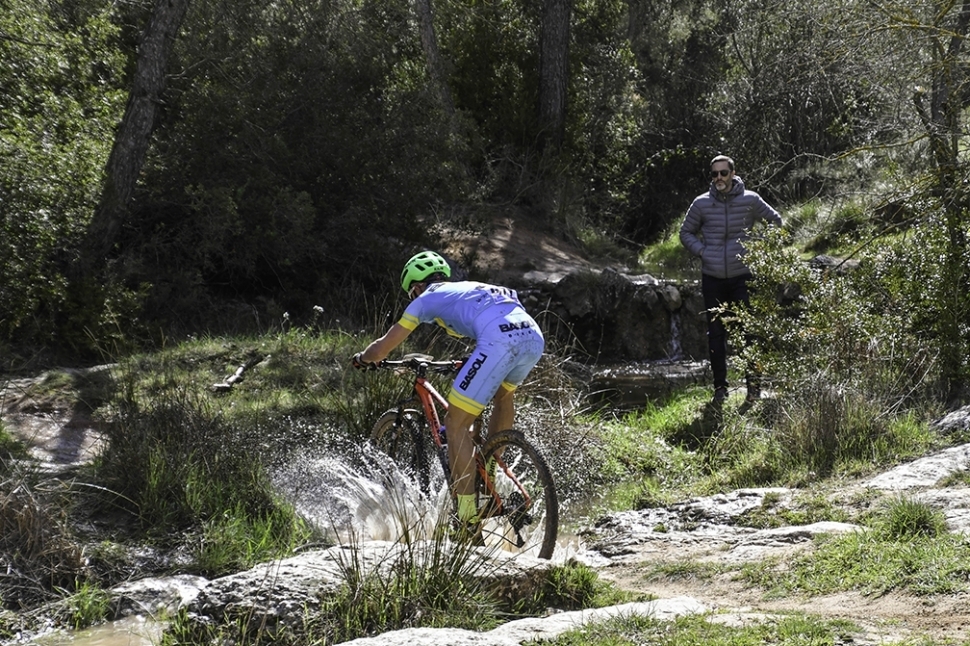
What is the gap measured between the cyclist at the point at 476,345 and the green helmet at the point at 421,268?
0.09 meters

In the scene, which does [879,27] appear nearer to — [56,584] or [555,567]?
[555,567]

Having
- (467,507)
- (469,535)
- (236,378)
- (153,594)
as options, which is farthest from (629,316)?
(153,594)

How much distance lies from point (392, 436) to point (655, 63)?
67.4 ft

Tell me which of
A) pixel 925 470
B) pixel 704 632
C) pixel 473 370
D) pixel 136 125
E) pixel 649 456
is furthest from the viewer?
pixel 136 125

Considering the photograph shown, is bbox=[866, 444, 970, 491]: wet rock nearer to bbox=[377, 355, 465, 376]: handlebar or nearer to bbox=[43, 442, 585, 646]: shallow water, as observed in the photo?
bbox=[43, 442, 585, 646]: shallow water

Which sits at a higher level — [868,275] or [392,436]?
[868,275]

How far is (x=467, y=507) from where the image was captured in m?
5.93

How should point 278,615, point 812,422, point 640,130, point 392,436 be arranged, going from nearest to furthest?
1. point 278,615
2. point 392,436
3. point 812,422
4. point 640,130

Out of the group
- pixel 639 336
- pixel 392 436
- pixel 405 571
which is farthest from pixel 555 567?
pixel 639 336

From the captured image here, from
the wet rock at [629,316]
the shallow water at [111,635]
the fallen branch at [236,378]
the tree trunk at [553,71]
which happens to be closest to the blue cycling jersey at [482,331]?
the shallow water at [111,635]

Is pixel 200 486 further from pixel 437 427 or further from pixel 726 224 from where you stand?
pixel 726 224

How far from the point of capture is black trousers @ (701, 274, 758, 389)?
991 cm

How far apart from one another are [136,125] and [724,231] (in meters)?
6.50

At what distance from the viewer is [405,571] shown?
4957 mm
